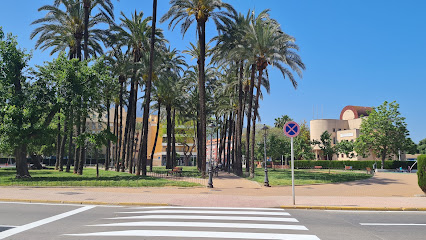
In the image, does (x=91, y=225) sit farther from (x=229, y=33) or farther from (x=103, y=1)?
(x=103, y=1)

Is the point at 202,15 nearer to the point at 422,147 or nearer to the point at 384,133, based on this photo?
the point at 384,133

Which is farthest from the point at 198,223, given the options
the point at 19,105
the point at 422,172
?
the point at 19,105

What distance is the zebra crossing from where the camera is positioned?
7.22 m

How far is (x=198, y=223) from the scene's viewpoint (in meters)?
8.59

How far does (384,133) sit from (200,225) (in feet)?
176

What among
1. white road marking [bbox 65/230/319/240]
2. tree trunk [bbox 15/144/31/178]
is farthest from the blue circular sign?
tree trunk [bbox 15/144/31/178]

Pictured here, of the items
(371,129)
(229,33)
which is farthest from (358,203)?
(371,129)

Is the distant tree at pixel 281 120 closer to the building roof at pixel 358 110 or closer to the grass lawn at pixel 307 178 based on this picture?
the building roof at pixel 358 110

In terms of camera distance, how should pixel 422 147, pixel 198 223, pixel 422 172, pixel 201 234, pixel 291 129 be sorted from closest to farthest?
pixel 201 234 → pixel 198 223 → pixel 291 129 → pixel 422 172 → pixel 422 147

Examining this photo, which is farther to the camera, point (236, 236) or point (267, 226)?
point (267, 226)

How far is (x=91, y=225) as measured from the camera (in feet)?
27.2

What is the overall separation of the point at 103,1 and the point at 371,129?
47548 mm

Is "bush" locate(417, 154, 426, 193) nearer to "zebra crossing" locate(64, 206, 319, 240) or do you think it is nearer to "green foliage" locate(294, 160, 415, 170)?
"zebra crossing" locate(64, 206, 319, 240)

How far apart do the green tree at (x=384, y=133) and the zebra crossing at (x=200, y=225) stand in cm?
4975
